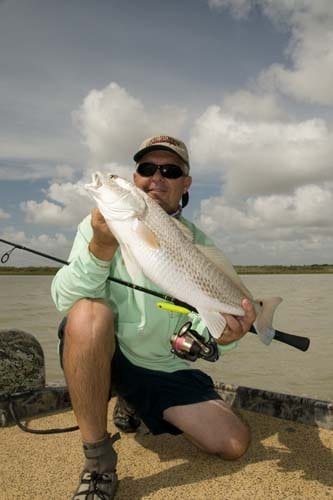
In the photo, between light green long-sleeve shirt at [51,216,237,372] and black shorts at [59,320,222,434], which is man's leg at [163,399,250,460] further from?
light green long-sleeve shirt at [51,216,237,372]

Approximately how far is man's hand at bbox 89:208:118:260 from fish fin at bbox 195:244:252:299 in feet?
1.99

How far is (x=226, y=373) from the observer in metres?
9.45

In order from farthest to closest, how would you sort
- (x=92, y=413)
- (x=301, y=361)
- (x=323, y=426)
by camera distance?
(x=301, y=361)
(x=323, y=426)
(x=92, y=413)

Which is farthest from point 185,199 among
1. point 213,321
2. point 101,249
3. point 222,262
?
point 213,321

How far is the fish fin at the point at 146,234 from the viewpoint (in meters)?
2.88

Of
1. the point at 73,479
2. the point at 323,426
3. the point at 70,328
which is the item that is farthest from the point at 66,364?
the point at 323,426

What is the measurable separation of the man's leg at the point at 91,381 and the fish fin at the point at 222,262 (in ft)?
2.85

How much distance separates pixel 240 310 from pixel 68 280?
1.25 m

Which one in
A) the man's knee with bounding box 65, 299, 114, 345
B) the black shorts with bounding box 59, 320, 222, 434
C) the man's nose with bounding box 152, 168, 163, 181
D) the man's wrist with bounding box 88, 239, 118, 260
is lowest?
the black shorts with bounding box 59, 320, 222, 434

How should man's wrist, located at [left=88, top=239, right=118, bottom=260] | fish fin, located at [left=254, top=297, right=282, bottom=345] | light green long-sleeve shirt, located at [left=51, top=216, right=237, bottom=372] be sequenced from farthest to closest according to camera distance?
light green long-sleeve shirt, located at [left=51, top=216, right=237, bottom=372] < fish fin, located at [left=254, top=297, right=282, bottom=345] < man's wrist, located at [left=88, top=239, right=118, bottom=260]

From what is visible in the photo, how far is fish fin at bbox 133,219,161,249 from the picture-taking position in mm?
2883

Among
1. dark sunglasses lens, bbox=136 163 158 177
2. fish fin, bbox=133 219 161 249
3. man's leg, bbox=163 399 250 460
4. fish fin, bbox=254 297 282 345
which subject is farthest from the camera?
dark sunglasses lens, bbox=136 163 158 177

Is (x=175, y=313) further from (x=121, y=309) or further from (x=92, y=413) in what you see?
(x=92, y=413)

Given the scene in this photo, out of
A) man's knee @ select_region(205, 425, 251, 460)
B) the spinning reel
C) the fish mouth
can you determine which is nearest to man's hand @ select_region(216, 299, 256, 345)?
the spinning reel
